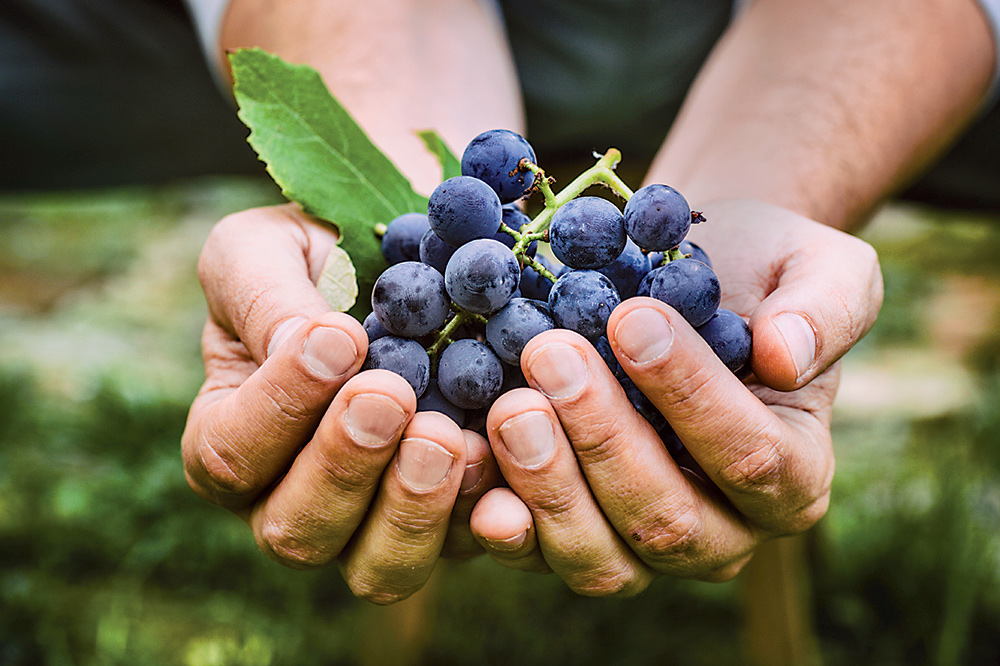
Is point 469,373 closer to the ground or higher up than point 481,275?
closer to the ground

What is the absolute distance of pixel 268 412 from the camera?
0.81 m

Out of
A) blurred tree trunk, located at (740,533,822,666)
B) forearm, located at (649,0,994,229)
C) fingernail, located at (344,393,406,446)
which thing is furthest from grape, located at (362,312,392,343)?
blurred tree trunk, located at (740,533,822,666)

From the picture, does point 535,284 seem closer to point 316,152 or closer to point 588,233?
point 588,233

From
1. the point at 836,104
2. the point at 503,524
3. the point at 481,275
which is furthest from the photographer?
the point at 836,104

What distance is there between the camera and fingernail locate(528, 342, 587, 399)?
0.74m

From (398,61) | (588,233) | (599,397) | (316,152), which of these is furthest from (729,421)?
(398,61)

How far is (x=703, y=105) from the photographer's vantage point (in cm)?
155

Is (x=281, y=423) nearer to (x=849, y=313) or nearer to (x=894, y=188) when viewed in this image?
(x=849, y=313)

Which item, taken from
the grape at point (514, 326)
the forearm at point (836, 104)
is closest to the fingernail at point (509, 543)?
the grape at point (514, 326)

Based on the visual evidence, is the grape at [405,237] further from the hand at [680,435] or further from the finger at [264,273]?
the hand at [680,435]

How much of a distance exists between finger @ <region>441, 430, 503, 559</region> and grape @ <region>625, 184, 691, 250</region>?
306mm

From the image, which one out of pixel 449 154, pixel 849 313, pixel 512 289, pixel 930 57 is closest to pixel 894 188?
pixel 930 57

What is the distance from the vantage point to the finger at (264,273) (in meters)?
0.87

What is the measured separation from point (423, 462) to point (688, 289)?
1.13 feet
